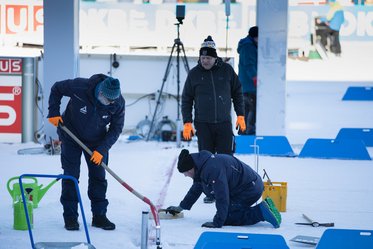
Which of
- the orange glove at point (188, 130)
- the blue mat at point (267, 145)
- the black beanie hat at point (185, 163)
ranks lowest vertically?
the blue mat at point (267, 145)

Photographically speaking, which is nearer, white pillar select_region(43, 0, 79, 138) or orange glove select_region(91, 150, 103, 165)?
orange glove select_region(91, 150, 103, 165)

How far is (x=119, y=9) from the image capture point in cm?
2083

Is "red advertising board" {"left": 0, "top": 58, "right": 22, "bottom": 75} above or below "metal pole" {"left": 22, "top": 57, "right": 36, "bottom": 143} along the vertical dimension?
above

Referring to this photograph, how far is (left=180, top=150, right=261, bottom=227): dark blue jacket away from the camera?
836cm

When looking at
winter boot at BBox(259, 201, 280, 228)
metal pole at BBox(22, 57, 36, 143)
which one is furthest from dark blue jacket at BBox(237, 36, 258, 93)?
winter boot at BBox(259, 201, 280, 228)

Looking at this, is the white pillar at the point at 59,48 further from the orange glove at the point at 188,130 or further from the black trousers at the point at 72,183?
the black trousers at the point at 72,183

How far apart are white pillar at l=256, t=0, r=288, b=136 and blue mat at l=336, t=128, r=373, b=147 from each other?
41.6 inches

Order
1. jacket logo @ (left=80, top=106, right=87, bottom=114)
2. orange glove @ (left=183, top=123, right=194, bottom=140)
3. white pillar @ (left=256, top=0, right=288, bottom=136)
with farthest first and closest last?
1. white pillar @ (left=256, top=0, right=288, bottom=136)
2. orange glove @ (left=183, top=123, right=194, bottom=140)
3. jacket logo @ (left=80, top=106, right=87, bottom=114)

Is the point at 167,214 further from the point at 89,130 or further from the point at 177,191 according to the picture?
the point at 177,191

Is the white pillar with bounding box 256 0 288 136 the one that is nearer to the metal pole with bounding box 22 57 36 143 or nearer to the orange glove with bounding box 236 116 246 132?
the metal pole with bounding box 22 57 36 143

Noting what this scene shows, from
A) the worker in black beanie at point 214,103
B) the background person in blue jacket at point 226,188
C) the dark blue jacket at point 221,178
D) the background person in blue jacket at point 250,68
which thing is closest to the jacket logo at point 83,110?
the background person in blue jacket at point 226,188

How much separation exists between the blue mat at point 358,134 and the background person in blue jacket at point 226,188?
22.3 feet

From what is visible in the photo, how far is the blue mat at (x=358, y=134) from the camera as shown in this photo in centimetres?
1541

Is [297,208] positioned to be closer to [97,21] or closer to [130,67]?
[130,67]
